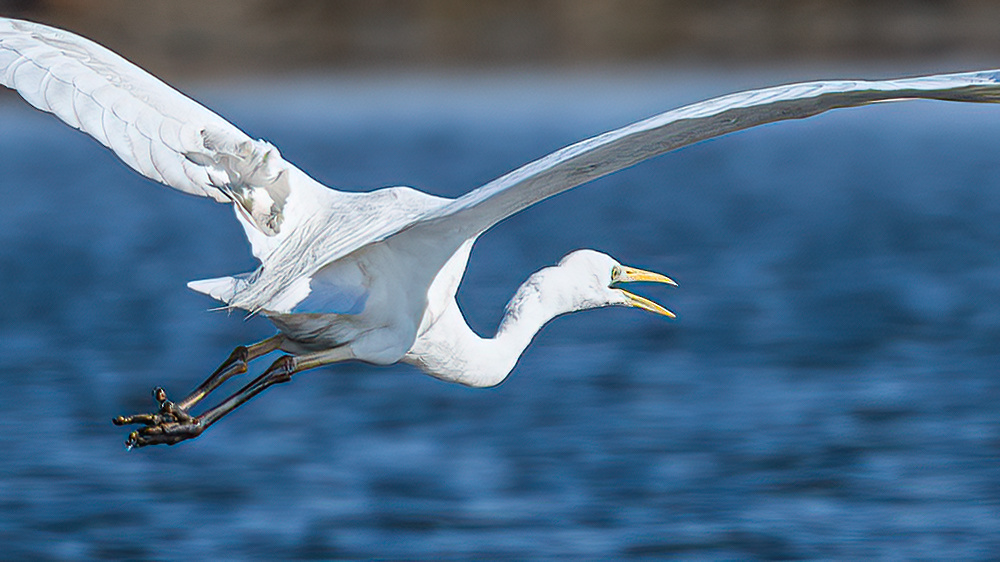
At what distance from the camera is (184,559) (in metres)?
8.28

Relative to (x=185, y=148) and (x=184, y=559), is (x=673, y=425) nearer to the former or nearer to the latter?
(x=184, y=559)

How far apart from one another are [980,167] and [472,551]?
19.8m

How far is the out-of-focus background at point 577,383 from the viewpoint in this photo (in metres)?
8.70

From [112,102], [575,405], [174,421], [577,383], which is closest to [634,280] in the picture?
[174,421]

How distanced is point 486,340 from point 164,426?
1454 mm

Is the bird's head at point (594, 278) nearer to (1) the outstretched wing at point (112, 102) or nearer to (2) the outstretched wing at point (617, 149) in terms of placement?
(2) the outstretched wing at point (617, 149)

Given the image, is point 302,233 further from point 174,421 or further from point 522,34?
point 522,34

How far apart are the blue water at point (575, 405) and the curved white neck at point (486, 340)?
1.59m

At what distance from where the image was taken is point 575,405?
11.2 m

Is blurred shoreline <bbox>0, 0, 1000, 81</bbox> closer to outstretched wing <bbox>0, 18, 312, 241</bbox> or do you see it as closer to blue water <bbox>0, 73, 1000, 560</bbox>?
blue water <bbox>0, 73, 1000, 560</bbox>

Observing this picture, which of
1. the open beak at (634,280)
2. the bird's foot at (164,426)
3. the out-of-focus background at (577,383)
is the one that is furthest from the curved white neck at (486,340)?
the out-of-focus background at (577,383)

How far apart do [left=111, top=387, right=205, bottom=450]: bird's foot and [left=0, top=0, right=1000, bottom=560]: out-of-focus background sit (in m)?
2.29

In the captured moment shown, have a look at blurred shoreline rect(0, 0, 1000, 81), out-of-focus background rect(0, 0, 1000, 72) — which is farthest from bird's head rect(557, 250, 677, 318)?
out-of-focus background rect(0, 0, 1000, 72)

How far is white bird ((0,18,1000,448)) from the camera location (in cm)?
593
